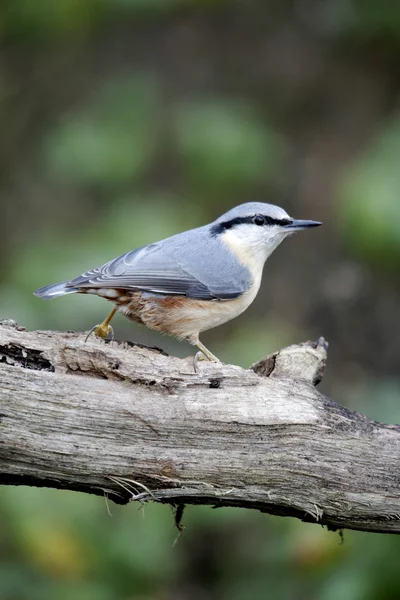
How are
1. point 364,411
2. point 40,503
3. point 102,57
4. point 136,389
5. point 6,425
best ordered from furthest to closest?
point 102,57 → point 364,411 → point 40,503 → point 136,389 → point 6,425

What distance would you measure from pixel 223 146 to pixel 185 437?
3.89 metres

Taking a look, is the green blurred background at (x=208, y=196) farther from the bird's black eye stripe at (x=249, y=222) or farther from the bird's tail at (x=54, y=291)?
the bird's black eye stripe at (x=249, y=222)

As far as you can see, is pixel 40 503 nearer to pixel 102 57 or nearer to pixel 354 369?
pixel 354 369

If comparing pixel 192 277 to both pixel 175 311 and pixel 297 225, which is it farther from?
pixel 297 225

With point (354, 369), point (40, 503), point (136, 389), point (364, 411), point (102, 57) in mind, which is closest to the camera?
point (136, 389)

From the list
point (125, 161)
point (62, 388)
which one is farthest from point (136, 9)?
point (62, 388)

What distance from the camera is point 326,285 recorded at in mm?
6785

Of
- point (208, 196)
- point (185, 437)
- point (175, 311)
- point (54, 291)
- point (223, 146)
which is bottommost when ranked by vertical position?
point (185, 437)

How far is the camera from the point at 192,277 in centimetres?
381

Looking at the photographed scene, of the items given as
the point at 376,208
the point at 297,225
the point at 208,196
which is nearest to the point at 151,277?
the point at 297,225

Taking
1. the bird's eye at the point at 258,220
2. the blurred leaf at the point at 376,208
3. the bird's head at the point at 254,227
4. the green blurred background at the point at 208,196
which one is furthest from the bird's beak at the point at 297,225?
the blurred leaf at the point at 376,208

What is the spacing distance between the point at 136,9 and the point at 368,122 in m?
2.88

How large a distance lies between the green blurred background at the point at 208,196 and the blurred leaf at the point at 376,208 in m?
0.02

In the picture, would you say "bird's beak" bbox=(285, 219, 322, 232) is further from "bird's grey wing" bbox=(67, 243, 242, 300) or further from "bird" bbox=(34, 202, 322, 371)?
"bird's grey wing" bbox=(67, 243, 242, 300)
